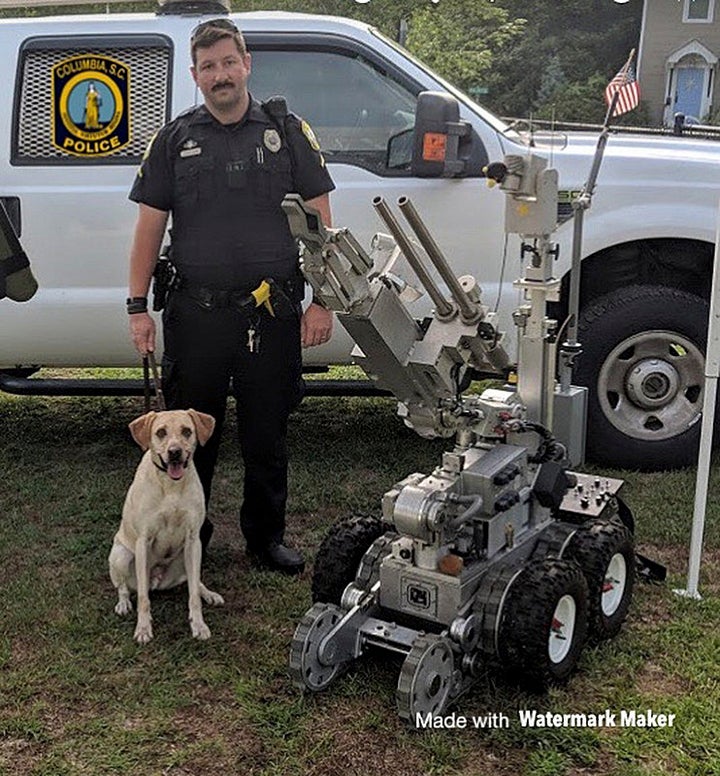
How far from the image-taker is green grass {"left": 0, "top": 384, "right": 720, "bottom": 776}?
2971mm

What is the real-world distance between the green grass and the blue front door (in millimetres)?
24449

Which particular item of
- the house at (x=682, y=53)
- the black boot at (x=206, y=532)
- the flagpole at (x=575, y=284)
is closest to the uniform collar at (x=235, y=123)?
the flagpole at (x=575, y=284)

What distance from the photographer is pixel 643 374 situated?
17.1 ft

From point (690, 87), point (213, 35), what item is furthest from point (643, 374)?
point (690, 87)

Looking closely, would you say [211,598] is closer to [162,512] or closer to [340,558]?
[162,512]

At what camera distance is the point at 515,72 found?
24141 mm

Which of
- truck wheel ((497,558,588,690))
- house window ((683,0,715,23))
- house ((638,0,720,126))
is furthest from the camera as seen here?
house window ((683,0,715,23))

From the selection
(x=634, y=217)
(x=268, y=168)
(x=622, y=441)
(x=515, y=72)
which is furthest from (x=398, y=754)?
(x=515, y=72)

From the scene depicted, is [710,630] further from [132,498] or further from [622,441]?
[132,498]

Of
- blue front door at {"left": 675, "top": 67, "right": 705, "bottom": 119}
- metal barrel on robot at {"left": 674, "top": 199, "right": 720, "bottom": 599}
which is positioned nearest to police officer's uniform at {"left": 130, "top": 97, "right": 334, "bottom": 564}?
metal barrel on robot at {"left": 674, "top": 199, "right": 720, "bottom": 599}

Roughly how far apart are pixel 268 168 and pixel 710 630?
2.29 metres

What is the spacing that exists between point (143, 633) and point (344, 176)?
247 cm

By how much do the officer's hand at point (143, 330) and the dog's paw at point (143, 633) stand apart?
1.03 meters

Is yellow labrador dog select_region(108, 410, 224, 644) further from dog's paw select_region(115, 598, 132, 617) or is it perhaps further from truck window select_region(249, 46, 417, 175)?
truck window select_region(249, 46, 417, 175)
